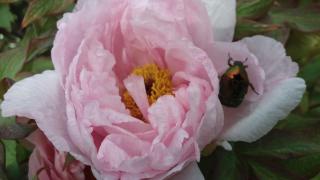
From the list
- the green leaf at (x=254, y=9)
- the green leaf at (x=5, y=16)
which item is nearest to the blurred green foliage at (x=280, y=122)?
the green leaf at (x=254, y=9)

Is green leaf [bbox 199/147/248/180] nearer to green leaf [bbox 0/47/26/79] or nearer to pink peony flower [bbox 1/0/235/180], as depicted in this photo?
pink peony flower [bbox 1/0/235/180]

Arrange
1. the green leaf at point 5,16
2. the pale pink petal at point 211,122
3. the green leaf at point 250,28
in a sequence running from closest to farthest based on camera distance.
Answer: the pale pink petal at point 211,122
the green leaf at point 250,28
the green leaf at point 5,16

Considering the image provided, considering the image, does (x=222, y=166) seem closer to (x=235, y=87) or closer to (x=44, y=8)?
(x=235, y=87)

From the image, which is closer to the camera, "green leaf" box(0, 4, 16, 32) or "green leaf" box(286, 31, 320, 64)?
"green leaf" box(286, 31, 320, 64)

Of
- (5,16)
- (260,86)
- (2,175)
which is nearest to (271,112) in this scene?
(260,86)

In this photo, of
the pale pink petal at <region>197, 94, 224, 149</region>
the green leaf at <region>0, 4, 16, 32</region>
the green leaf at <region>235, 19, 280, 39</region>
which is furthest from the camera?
the green leaf at <region>0, 4, 16, 32</region>

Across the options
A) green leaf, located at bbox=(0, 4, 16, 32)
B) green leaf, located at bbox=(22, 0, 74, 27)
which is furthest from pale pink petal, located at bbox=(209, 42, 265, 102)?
green leaf, located at bbox=(0, 4, 16, 32)

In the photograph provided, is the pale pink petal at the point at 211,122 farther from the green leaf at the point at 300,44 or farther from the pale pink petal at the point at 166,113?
the green leaf at the point at 300,44
